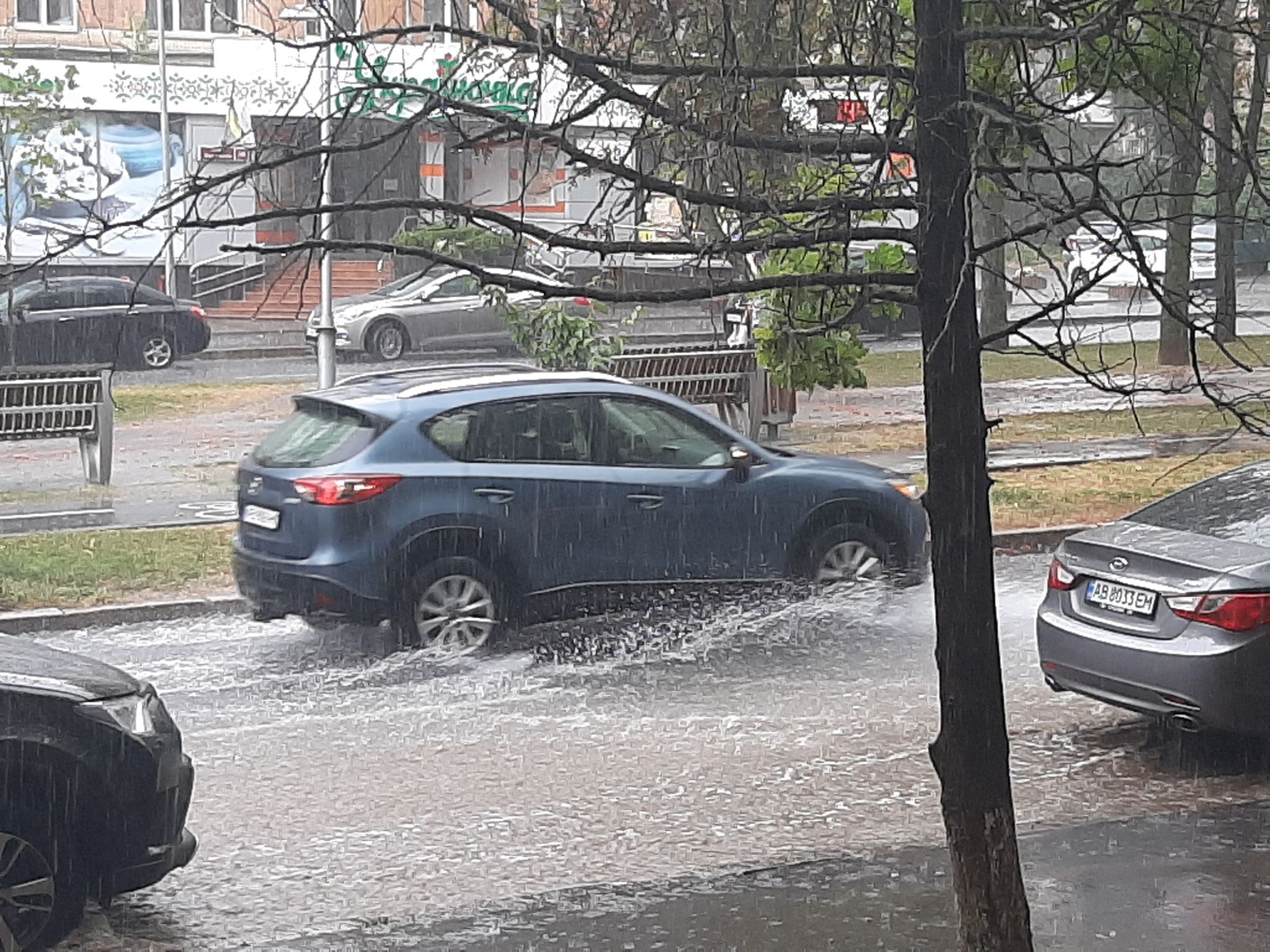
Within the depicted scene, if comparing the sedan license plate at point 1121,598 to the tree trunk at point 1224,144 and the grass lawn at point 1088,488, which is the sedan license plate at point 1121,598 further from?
the grass lawn at point 1088,488

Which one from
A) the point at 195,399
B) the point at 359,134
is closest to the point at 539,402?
the point at 359,134

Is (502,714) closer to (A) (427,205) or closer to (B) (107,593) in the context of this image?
(B) (107,593)

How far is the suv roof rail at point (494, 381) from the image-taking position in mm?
11320

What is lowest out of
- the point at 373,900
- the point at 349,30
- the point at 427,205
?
the point at 373,900

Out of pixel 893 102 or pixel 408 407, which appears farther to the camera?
pixel 408 407

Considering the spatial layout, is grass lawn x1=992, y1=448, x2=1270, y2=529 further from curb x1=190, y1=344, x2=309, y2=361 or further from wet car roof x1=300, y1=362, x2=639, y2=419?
curb x1=190, y1=344, x2=309, y2=361

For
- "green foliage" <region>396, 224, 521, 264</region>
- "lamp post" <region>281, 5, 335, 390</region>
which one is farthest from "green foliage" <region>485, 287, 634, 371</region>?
"lamp post" <region>281, 5, 335, 390</region>

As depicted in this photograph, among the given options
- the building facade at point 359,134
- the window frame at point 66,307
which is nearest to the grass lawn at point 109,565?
the building facade at point 359,134

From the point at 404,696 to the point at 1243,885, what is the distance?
4991 mm

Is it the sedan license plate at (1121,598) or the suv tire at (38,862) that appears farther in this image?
the sedan license plate at (1121,598)

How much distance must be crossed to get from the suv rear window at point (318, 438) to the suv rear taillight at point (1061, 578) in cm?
417

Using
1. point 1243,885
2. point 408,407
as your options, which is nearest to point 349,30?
point 1243,885

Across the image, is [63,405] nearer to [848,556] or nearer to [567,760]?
[848,556]

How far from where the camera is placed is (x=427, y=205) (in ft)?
14.8
